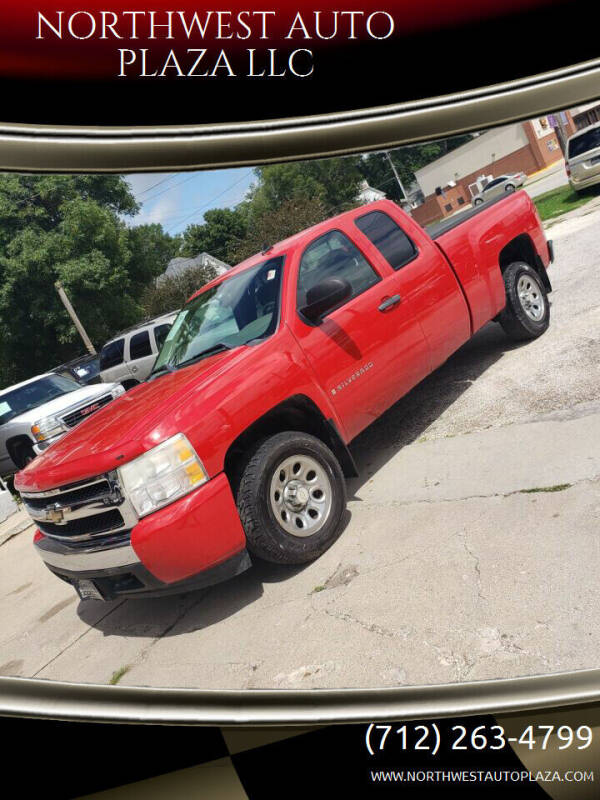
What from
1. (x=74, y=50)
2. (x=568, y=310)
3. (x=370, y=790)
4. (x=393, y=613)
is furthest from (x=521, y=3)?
(x=568, y=310)

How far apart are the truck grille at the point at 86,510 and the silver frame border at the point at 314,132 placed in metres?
1.41

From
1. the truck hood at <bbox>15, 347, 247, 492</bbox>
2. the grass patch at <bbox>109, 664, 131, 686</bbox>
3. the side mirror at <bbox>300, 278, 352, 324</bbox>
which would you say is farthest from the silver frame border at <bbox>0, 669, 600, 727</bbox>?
the side mirror at <bbox>300, 278, 352, 324</bbox>

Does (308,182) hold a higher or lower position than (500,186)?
higher

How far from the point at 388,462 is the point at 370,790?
7.24ft

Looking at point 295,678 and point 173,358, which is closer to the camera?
point 295,678

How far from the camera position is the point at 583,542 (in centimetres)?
225

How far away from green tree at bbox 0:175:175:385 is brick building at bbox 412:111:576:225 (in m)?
1.10

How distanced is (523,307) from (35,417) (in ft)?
17.1

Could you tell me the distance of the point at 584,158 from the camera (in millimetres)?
3043

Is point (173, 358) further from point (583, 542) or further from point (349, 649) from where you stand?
point (583, 542)

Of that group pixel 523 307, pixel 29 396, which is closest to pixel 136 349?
pixel 523 307

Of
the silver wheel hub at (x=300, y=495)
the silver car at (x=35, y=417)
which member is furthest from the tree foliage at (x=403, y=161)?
the silver car at (x=35, y=417)

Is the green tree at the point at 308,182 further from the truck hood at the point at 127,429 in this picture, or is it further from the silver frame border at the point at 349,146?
the truck hood at the point at 127,429

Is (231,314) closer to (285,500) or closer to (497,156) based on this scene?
(285,500)
